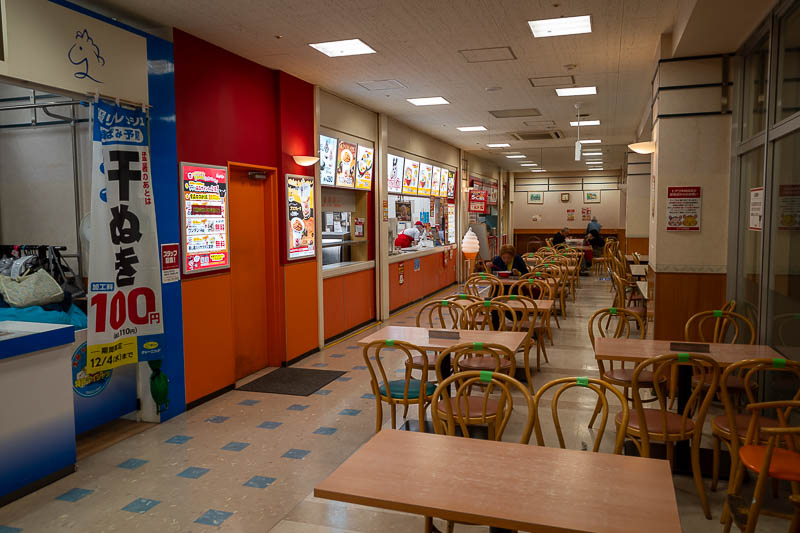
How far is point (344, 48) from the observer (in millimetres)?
5570

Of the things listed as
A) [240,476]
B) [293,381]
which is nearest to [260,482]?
[240,476]

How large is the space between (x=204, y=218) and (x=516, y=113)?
19.2ft

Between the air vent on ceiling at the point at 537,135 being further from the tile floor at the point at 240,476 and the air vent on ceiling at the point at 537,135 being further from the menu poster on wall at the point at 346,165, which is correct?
the tile floor at the point at 240,476

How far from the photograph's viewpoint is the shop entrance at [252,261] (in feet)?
19.3

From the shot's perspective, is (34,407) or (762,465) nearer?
(762,465)

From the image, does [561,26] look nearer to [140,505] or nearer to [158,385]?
[158,385]

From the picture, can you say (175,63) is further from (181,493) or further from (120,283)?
(181,493)

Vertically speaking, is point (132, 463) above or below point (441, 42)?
below

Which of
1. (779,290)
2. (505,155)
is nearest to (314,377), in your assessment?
(779,290)

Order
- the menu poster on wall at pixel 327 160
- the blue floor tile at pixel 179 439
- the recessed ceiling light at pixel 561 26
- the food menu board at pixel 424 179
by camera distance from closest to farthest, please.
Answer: the blue floor tile at pixel 179 439 < the recessed ceiling light at pixel 561 26 < the menu poster on wall at pixel 327 160 < the food menu board at pixel 424 179

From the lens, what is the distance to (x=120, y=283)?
434 cm

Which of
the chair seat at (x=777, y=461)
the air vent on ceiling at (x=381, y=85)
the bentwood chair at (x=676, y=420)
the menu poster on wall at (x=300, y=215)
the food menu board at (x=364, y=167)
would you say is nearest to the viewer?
the chair seat at (x=777, y=461)

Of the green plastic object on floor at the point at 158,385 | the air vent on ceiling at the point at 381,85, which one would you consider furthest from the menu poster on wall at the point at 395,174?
the green plastic object on floor at the point at 158,385

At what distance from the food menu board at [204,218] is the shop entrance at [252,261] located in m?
0.31
